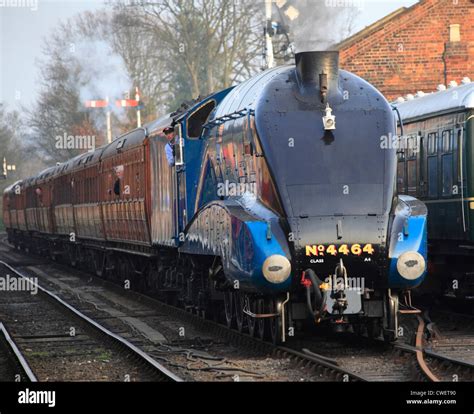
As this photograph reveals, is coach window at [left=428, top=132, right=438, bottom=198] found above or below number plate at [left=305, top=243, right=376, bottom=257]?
above

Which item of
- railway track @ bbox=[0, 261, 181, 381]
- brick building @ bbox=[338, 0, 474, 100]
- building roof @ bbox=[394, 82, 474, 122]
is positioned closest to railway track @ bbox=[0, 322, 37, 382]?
railway track @ bbox=[0, 261, 181, 381]

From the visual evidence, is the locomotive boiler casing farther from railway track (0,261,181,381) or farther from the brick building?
the brick building

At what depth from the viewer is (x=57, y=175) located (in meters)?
36.5

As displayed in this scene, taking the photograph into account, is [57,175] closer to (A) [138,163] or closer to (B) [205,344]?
(A) [138,163]

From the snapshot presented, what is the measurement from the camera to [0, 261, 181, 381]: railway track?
12.8m

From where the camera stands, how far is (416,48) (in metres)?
36.2

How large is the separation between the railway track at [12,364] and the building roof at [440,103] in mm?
7220

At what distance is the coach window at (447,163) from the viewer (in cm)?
1684

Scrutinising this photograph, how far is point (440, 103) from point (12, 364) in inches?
307

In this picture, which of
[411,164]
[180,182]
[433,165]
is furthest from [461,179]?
[180,182]

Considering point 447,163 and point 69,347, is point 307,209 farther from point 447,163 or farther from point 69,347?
point 447,163

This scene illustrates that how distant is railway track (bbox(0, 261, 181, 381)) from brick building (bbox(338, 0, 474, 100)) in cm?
1611

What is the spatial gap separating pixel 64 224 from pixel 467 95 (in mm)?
20658
